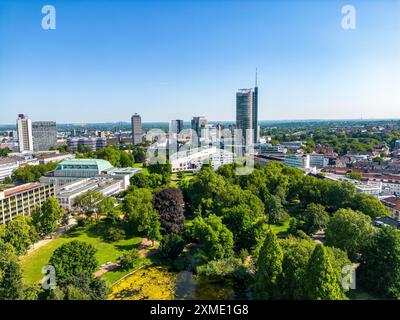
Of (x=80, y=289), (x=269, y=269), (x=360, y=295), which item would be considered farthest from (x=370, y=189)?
(x=80, y=289)

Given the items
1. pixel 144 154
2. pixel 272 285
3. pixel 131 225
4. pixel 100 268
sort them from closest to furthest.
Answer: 1. pixel 272 285
2. pixel 100 268
3. pixel 131 225
4. pixel 144 154

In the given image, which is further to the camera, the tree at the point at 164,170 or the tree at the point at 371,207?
the tree at the point at 164,170

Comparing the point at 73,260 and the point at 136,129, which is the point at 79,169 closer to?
the point at 73,260

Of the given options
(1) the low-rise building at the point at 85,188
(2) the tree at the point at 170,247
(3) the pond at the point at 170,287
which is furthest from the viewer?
(1) the low-rise building at the point at 85,188

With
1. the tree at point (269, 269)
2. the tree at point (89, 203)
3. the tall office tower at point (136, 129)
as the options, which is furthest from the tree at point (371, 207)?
the tall office tower at point (136, 129)

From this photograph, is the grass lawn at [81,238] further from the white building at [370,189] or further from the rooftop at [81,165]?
the white building at [370,189]

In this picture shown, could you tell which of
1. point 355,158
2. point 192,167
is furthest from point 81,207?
point 355,158
